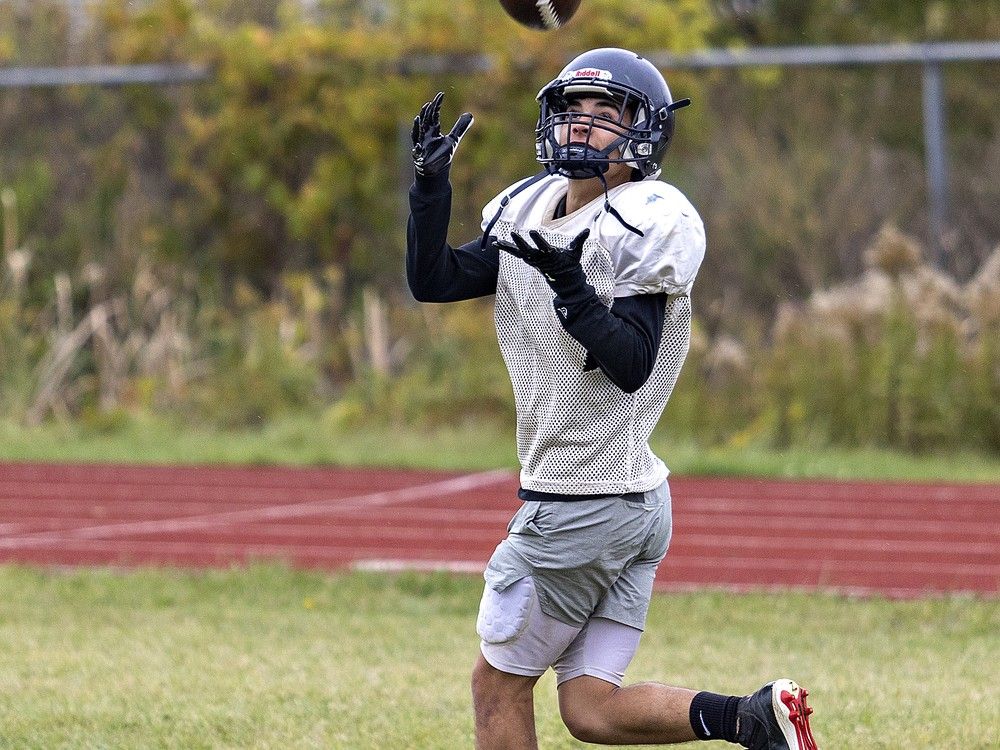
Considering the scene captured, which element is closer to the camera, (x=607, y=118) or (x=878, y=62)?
(x=607, y=118)

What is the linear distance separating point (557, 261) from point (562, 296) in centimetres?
9

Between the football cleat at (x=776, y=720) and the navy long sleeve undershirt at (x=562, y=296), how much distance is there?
2.58 ft

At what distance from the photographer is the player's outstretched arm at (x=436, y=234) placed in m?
3.94

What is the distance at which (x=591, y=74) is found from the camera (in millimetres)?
3965

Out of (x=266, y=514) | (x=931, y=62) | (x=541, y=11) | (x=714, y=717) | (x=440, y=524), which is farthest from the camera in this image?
(x=931, y=62)

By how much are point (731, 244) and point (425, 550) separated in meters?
6.54

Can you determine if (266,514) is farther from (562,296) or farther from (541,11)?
(562,296)

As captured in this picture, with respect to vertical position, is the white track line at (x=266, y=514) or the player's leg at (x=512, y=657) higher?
the player's leg at (x=512, y=657)

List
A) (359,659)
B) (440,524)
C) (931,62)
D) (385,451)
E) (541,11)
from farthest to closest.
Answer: (931,62)
(385,451)
(440,524)
(359,659)
(541,11)

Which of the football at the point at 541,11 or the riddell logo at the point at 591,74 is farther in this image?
the football at the point at 541,11

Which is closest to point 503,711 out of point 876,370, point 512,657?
point 512,657

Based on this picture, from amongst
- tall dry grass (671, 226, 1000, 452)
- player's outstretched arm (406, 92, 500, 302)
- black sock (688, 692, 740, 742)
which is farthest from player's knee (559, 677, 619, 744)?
tall dry grass (671, 226, 1000, 452)

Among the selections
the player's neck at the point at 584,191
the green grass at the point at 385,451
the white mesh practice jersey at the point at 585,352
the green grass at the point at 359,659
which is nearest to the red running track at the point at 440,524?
the green grass at the point at 385,451

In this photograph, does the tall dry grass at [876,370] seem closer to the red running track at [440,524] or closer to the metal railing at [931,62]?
the metal railing at [931,62]
